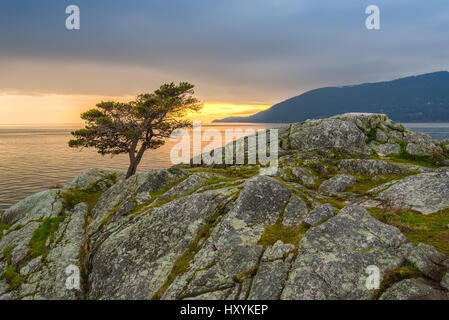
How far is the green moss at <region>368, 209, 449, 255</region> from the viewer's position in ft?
35.2

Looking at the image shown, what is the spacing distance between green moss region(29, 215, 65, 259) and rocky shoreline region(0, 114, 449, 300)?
0.09 m

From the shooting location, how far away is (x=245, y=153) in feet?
98.1

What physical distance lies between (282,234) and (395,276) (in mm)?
4914

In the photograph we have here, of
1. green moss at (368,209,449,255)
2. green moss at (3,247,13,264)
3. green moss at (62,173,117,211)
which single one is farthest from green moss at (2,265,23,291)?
green moss at (368,209,449,255)

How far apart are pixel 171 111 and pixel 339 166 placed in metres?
20.0

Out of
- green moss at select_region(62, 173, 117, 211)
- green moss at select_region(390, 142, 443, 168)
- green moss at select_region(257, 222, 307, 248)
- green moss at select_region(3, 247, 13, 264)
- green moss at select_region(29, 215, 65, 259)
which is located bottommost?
green moss at select_region(3, 247, 13, 264)

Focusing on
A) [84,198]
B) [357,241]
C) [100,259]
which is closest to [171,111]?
[84,198]

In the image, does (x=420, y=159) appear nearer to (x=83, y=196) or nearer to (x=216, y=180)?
(x=216, y=180)

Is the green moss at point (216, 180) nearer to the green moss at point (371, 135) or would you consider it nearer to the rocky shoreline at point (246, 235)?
the rocky shoreline at point (246, 235)

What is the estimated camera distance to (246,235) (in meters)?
12.8

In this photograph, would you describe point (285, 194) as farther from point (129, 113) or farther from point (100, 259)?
point (129, 113)

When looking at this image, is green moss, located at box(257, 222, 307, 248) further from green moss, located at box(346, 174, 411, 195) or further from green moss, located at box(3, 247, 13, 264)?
green moss, located at box(3, 247, 13, 264)
